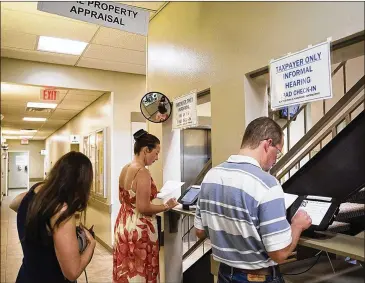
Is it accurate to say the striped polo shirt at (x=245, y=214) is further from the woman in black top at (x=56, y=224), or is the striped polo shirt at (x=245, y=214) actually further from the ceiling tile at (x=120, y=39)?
the ceiling tile at (x=120, y=39)

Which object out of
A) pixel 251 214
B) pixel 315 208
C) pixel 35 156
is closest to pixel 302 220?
pixel 315 208

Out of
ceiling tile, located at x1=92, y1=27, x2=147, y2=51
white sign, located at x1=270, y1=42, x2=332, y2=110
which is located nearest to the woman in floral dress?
white sign, located at x1=270, y1=42, x2=332, y2=110

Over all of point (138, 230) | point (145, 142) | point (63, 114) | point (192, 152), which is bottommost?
point (138, 230)

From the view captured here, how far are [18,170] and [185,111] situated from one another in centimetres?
1815

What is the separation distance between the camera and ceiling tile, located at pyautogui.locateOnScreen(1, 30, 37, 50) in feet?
11.4

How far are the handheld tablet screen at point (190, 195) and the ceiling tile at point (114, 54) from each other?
7.51ft

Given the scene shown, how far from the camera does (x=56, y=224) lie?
4.83 ft

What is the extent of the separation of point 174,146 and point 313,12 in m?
1.81

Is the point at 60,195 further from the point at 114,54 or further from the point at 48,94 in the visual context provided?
the point at 48,94

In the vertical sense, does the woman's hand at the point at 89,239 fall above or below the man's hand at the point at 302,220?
below

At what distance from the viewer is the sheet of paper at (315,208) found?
4.61 ft

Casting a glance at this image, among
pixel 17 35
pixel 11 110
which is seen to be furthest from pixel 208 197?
pixel 11 110

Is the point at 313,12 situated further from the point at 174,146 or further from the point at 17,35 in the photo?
the point at 17,35

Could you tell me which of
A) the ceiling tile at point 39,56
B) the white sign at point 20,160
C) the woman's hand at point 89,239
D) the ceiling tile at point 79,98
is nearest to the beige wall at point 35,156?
the white sign at point 20,160
